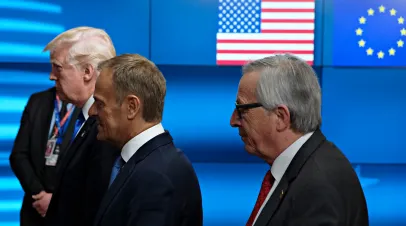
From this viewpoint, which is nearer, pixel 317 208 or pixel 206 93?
pixel 317 208

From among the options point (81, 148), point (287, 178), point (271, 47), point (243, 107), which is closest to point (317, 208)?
point (287, 178)

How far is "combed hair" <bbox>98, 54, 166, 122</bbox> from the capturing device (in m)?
2.08

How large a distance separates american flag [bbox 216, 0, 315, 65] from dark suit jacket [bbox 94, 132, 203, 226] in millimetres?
2934

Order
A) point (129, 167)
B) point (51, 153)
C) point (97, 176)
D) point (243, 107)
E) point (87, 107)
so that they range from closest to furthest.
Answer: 1. point (243, 107)
2. point (129, 167)
3. point (97, 176)
4. point (87, 107)
5. point (51, 153)

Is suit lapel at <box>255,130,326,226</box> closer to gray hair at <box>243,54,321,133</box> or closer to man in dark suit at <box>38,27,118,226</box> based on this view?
gray hair at <box>243,54,321,133</box>

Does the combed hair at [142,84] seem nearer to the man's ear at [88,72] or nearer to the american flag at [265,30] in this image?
the man's ear at [88,72]

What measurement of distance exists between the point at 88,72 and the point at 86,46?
10cm

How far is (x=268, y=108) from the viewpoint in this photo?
1.79 meters

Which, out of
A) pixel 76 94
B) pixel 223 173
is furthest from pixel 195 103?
pixel 76 94

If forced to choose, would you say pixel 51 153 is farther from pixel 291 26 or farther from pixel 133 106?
pixel 291 26

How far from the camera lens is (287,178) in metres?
1.73

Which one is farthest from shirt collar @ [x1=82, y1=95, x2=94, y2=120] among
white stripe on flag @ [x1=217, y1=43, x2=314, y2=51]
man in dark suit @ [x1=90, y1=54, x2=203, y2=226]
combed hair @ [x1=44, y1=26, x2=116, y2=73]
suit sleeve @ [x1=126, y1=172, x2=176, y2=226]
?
white stripe on flag @ [x1=217, y1=43, x2=314, y2=51]

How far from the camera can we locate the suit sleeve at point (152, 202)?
1.89m

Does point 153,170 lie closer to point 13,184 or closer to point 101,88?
point 101,88
